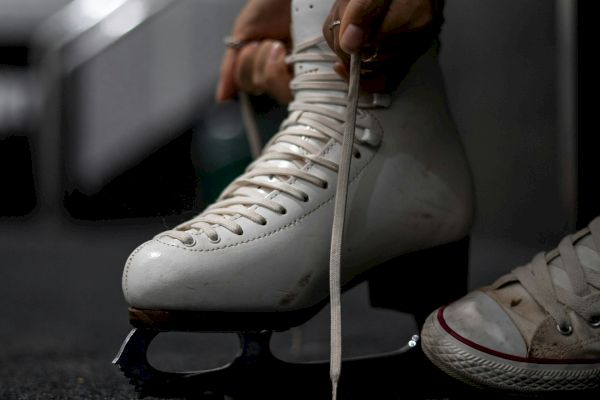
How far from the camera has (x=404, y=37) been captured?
1.61 ft

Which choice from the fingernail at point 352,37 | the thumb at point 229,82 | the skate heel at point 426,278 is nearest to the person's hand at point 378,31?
the fingernail at point 352,37

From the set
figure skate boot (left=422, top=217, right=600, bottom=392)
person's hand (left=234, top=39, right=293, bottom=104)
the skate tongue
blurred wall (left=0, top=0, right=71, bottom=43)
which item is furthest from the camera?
blurred wall (left=0, top=0, right=71, bottom=43)

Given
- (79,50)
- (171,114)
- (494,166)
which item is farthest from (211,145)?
(79,50)

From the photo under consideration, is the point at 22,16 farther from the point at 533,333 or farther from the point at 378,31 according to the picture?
the point at 533,333

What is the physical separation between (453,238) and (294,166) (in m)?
0.15

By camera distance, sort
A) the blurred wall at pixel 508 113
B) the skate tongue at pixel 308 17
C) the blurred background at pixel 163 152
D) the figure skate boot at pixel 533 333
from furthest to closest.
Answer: the blurred wall at pixel 508 113
the blurred background at pixel 163 152
the skate tongue at pixel 308 17
the figure skate boot at pixel 533 333

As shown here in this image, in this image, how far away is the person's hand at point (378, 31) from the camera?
1.52ft

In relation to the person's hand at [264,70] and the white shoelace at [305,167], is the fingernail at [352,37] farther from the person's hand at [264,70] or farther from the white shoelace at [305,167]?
the person's hand at [264,70]

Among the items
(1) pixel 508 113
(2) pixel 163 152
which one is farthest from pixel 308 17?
(2) pixel 163 152

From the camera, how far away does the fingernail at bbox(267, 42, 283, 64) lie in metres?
0.72

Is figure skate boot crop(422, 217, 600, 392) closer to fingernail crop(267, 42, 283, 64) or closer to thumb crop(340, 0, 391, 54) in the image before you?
thumb crop(340, 0, 391, 54)

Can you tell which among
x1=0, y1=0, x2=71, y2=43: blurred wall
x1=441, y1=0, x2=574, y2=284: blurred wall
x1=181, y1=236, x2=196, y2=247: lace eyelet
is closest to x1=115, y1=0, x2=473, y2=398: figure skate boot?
x1=181, y1=236, x2=196, y2=247: lace eyelet

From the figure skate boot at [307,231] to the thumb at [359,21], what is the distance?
8 cm

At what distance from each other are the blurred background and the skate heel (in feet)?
0.62
